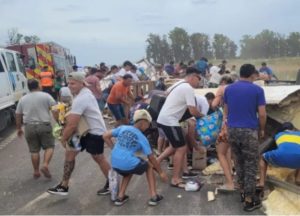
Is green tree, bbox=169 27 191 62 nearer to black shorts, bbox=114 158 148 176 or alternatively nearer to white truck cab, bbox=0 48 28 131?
white truck cab, bbox=0 48 28 131

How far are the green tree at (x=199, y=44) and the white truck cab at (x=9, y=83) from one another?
5015cm

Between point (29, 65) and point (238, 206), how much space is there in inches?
656

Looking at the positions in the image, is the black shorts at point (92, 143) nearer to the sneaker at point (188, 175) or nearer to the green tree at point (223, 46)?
the sneaker at point (188, 175)

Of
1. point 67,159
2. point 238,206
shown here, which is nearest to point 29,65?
point 67,159

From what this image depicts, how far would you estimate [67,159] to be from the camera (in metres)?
6.41

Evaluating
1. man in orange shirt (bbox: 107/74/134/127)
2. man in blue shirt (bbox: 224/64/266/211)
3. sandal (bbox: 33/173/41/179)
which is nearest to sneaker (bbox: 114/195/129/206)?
man in blue shirt (bbox: 224/64/266/211)

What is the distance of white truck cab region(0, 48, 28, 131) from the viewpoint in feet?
40.2

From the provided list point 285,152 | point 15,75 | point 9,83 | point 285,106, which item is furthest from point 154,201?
point 15,75

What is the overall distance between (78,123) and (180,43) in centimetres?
5860

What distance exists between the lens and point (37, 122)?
7.47 m

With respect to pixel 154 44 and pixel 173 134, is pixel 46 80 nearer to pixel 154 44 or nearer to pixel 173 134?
pixel 173 134

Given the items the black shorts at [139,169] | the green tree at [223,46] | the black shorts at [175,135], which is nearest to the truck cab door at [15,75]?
the black shorts at [175,135]

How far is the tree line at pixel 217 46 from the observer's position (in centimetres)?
5944

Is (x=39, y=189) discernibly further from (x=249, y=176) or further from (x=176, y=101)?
(x=249, y=176)
